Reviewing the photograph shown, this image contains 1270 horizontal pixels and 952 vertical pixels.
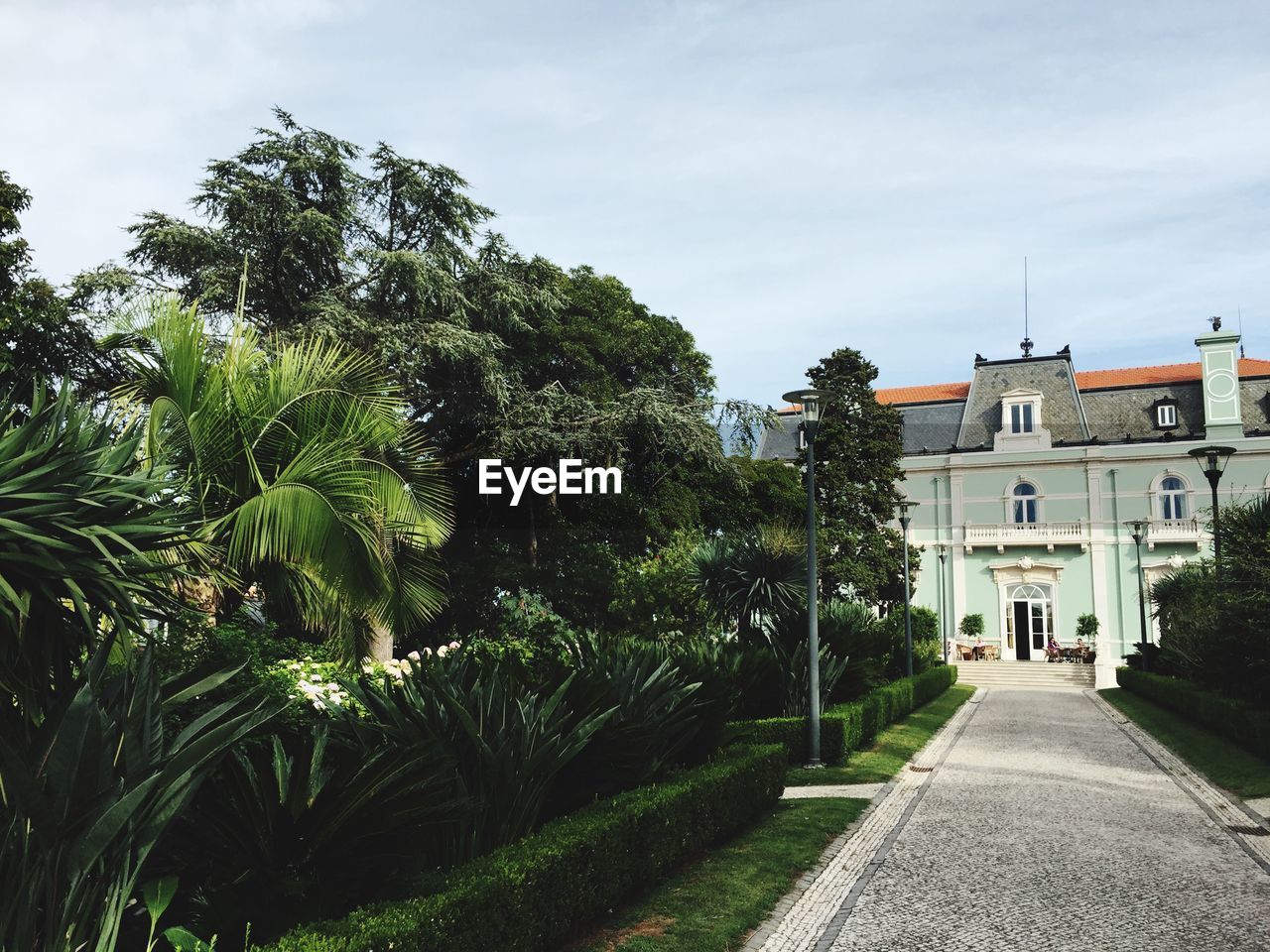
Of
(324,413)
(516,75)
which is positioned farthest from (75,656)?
(516,75)

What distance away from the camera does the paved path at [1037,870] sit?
582 cm

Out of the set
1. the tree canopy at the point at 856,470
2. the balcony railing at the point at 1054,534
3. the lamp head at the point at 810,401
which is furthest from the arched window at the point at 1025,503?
the lamp head at the point at 810,401

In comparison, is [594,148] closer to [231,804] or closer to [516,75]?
[516,75]

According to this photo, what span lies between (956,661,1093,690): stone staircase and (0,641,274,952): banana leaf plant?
3279 centimetres

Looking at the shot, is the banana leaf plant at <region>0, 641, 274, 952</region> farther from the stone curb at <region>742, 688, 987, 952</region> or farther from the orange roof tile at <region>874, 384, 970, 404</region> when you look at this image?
the orange roof tile at <region>874, 384, 970, 404</region>

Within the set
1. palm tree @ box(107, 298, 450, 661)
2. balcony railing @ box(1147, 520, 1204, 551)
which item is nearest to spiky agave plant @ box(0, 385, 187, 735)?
palm tree @ box(107, 298, 450, 661)

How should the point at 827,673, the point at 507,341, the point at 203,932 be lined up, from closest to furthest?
the point at 203,932
the point at 827,673
the point at 507,341

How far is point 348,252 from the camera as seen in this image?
21953 mm

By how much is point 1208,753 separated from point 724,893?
10.4 metres

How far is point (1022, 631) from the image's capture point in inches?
1625

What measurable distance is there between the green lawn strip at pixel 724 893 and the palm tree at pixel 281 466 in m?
3.91

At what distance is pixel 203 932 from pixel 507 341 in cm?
2101

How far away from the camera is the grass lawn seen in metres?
11.4

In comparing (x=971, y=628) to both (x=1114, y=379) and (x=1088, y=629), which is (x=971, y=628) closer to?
(x=1088, y=629)
